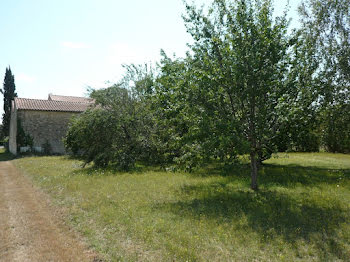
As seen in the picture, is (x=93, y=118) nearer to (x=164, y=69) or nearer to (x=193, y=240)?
(x=164, y=69)

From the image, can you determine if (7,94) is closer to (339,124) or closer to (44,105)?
(44,105)

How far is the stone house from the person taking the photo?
81.5 ft

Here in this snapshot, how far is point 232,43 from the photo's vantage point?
746 cm

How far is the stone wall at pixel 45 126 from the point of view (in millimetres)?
24906

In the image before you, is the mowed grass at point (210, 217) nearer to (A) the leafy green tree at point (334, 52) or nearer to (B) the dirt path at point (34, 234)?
(B) the dirt path at point (34, 234)

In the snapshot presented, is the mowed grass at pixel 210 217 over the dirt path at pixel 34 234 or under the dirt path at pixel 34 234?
over

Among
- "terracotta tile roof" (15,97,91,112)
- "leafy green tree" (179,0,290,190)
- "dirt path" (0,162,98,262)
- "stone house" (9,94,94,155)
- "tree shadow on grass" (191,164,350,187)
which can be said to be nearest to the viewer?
"dirt path" (0,162,98,262)

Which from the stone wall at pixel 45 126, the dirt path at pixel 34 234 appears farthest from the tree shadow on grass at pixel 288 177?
the stone wall at pixel 45 126

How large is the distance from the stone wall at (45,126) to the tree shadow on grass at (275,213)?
20422 millimetres

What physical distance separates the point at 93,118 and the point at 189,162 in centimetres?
790

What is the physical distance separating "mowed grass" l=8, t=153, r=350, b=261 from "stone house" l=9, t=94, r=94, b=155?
16.3m

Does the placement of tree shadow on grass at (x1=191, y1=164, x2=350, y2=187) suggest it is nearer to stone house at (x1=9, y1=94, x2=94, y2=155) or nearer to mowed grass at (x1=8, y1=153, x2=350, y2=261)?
mowed grass at (x1=8, y1=153, x2=350, y2=261)

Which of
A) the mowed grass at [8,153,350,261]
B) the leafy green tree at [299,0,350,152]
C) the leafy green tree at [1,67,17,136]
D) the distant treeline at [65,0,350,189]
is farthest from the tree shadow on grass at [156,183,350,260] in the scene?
the leafy green tree at [1,67,17,136]

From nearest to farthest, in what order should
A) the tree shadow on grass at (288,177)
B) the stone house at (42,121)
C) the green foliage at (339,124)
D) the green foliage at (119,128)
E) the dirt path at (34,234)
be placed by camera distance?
1. the dirt path at (34,234)
2. the tree shadow on grass at (288,177)
3. the green foliage at (339,124)
4. the green foliage at (119,128)
5. the stone house at (42,121)
